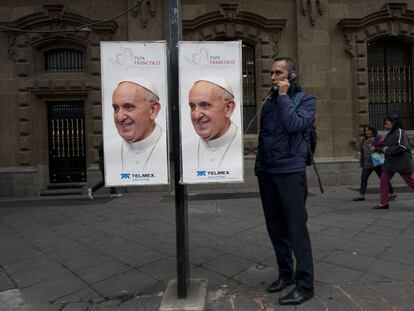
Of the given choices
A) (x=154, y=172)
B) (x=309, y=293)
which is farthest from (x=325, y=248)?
(x=154, y=172)

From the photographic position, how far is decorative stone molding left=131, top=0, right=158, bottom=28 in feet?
38.9

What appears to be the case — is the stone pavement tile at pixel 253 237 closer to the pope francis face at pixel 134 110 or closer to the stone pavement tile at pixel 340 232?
the stone pavement tile at pixel 340 232

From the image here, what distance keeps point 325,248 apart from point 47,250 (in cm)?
388

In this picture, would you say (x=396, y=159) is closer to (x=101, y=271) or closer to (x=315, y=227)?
(x=315, y=227)

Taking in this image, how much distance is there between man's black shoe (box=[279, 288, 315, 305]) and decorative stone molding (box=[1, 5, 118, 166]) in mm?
10124

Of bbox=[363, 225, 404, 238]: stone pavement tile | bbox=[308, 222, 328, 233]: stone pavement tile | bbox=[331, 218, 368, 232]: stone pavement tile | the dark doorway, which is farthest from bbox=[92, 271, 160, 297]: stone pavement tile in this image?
the dark doorway

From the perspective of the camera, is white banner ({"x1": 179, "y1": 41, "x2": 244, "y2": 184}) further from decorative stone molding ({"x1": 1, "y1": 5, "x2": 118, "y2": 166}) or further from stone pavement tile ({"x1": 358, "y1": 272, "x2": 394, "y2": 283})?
decorative stone molding ({"x1": 1, "y1": 5, "x2": 118, "y2": 166})

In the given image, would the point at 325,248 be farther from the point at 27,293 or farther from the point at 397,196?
the point at 397,196

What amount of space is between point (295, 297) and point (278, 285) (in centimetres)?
36

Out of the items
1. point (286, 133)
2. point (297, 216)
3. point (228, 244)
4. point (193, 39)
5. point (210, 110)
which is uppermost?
point (193, 39)

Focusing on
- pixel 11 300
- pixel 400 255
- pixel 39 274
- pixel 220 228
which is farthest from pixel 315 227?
pixel 11 300

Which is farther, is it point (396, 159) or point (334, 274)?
point (396, 159)

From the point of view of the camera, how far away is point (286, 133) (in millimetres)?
3602

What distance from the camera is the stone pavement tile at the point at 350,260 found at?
14.7ft
